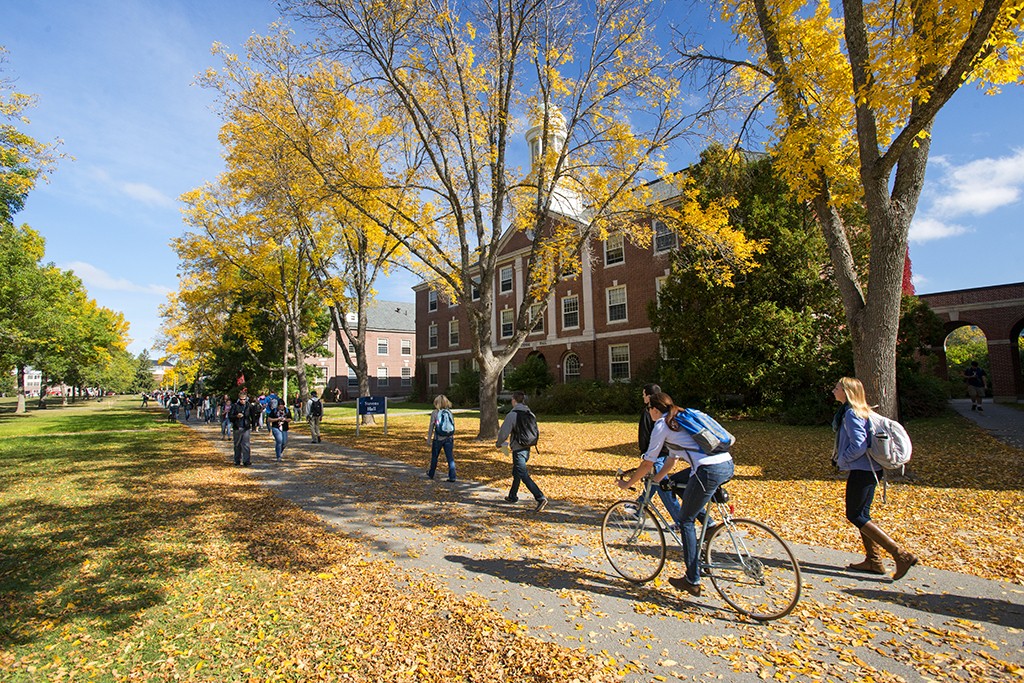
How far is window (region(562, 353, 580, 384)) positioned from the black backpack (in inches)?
916

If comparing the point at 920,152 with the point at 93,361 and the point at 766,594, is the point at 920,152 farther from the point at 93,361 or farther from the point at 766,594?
the point at 93,361

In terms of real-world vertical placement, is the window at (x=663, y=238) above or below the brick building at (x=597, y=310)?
above

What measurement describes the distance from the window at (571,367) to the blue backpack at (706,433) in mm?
26415

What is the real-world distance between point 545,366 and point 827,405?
1700 centimetres

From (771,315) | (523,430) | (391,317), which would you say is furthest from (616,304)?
(391,317)

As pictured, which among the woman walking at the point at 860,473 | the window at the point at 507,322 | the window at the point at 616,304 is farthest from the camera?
the window at the point at 507,322

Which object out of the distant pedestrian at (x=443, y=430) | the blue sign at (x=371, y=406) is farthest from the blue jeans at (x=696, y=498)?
the blue sign at (x=371, y=406)

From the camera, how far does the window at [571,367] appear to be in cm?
3105

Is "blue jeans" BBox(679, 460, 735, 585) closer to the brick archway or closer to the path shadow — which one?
the path shadow

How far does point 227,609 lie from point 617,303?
1053 inches

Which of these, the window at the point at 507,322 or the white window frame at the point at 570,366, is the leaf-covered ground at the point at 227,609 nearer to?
the white window frame at the point at 570,366

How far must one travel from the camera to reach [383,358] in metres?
58.9

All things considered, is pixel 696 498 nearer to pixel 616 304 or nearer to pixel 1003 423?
pixel 1003 423

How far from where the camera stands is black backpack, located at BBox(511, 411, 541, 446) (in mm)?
7758
